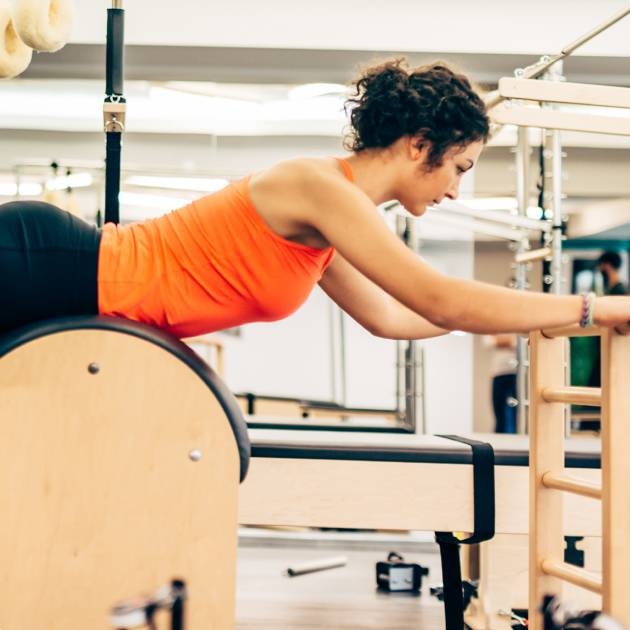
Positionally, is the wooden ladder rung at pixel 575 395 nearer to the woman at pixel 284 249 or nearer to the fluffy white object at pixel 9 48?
the woman at pixel 284 249

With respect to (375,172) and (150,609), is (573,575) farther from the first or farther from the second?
(150,609)

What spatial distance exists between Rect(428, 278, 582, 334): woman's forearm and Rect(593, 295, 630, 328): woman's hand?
29 mm

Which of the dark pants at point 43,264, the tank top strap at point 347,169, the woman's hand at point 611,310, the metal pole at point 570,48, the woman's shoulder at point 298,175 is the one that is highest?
the metal pole at point 570,48

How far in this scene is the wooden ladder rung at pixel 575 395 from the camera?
1821mm

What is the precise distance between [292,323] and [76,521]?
7.96m

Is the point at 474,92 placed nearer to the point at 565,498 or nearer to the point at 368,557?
the point at 565,498

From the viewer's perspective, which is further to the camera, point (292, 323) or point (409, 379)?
point (292, 323)

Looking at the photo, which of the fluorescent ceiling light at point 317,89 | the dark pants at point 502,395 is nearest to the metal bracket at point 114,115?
the fluorescent ceiling light at point 317,89

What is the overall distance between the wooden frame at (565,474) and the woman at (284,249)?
19 cm

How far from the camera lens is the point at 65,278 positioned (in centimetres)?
156

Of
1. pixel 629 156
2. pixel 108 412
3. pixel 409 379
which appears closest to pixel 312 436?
pixel 108 412

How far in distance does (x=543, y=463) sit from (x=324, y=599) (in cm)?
136

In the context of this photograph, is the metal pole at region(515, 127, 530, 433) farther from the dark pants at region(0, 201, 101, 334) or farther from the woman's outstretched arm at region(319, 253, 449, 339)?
the dark pants at region(0, 201, 101, 334)

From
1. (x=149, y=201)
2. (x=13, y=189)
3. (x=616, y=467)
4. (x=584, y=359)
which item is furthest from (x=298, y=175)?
(x=13, y=189)
